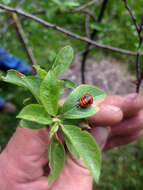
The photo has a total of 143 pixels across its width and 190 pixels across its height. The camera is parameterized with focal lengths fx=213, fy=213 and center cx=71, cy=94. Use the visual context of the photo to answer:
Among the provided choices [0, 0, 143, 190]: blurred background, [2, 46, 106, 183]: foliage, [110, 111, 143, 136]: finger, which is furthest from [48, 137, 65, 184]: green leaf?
[0, 0, 143, 190]: blurred background

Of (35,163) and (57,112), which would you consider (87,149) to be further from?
(35,163)

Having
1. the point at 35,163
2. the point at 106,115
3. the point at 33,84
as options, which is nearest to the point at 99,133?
the point at 106,115

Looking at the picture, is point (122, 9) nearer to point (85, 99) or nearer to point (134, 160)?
point (134, 160)

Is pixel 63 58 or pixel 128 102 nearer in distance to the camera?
pixel 63 58

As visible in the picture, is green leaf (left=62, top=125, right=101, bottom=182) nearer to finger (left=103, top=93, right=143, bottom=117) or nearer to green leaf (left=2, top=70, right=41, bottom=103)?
green leaf (left=2, top=70, right=41, bottom=103)

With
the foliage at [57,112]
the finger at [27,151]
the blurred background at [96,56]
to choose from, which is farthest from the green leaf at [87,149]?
the blurred background at [96,56]

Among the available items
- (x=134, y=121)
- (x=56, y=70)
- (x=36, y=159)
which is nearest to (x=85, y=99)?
(x=56, y=70)

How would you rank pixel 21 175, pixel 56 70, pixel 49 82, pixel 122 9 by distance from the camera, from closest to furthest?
pixel 49 82 < pixel 56 70 < pixel 21 175 < pixel 122 9
